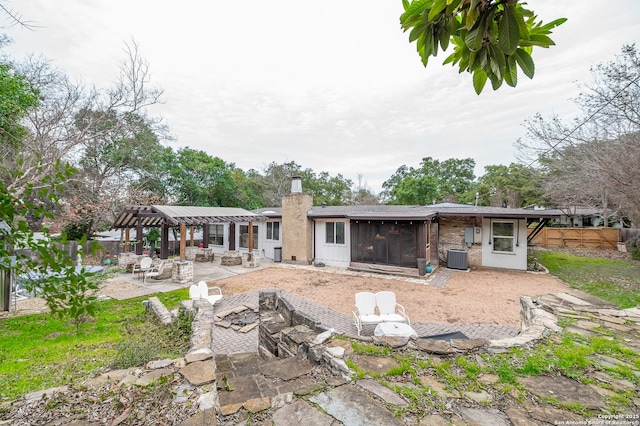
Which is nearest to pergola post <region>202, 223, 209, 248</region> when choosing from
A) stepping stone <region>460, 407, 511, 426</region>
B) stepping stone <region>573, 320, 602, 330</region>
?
stepping stone <region>460, 407, 511, 426</region>

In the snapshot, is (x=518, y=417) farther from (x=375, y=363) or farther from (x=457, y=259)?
(x=457, y=259)

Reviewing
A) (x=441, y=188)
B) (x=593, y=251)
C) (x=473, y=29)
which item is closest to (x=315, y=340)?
(x=473, y=29)

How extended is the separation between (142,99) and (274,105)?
22.0 ft

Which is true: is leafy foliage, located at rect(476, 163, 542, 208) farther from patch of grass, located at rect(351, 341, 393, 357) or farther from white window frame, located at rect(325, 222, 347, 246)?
patch of grass, located at rect(351, 341, 393, 357)

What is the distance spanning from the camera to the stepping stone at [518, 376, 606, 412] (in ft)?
7.18

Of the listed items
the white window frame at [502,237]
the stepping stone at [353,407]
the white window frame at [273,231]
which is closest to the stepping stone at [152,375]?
the stepping stone at [353,407]

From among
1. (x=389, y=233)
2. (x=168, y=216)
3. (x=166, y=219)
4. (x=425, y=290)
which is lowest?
(x=425, y=290)

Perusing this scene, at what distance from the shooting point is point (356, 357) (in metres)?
2.91

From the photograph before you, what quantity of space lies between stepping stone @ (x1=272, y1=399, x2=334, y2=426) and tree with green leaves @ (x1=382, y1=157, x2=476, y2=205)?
2512 centimetres

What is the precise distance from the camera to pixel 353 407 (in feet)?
6.84

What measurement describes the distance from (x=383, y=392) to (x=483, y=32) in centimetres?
274

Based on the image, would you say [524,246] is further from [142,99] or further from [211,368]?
[142,99]

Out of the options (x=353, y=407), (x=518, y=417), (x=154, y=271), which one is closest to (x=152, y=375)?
(x=353, y=407)

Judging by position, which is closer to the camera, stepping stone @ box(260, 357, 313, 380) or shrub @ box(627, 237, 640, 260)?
stepping stone @ box(260, 357, 313, 380)
